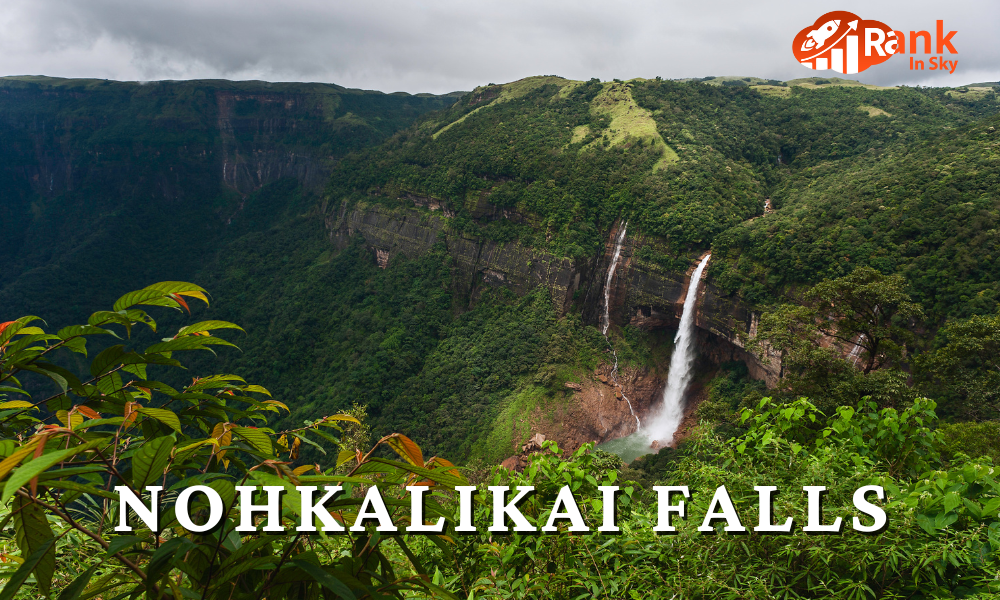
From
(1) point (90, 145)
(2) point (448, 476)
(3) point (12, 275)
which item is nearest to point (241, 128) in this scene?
(1) point (90, 145)

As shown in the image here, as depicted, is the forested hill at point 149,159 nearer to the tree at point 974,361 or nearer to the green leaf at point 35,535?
the green leaf at point 35,535

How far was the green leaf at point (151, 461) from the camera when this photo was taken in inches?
43.6

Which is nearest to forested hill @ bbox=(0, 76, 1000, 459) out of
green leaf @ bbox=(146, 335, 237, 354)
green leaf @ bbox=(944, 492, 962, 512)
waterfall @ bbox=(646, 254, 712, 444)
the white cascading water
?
the white cascading water

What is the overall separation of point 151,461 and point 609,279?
3243 centimetres

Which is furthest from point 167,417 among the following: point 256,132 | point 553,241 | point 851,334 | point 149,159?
point 256,132

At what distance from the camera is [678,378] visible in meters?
29.6

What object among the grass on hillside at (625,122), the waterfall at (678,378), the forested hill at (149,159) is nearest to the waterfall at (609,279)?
the waterfall at (678,378)

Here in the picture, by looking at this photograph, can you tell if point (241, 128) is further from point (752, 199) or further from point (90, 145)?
point (752, 199)

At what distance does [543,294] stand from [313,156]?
6551cm

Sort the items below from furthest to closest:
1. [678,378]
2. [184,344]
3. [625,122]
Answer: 1. [625,122]
2. [678,378]
3. [184,344]

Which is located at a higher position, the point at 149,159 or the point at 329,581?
the point at 149,159

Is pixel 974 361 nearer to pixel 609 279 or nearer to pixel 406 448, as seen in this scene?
pixel 406 448

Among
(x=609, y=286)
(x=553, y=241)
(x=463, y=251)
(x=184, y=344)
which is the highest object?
(x=553, y=241)

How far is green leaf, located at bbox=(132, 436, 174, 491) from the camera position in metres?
1.11
